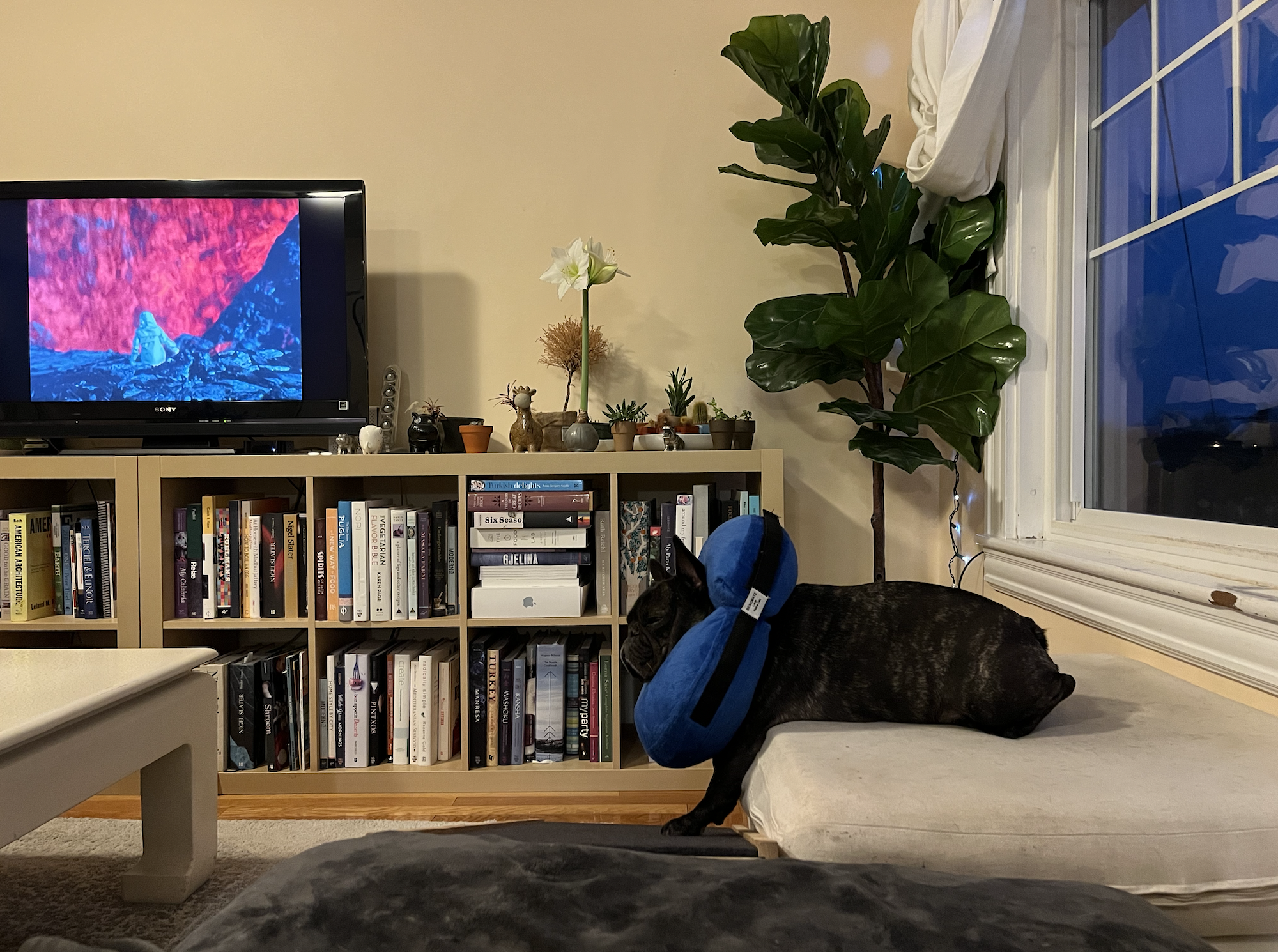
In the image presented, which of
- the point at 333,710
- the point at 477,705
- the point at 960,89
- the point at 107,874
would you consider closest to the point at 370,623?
the point at 333,710

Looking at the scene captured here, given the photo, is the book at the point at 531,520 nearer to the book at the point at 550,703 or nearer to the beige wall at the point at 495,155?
the book at the point at 550,703

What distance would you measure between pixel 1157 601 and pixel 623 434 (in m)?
1.31

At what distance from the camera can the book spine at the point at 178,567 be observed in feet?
7.29

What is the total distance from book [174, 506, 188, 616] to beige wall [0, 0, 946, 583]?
2.54ft

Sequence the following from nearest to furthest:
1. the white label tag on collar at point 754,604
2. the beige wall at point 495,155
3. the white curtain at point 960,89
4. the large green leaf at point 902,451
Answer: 1. the white label tag on collar at point 754,604
2. the white curtain at point 960,89
3. the large green leaf at point 902,451
4. the beige wall at point 495,155

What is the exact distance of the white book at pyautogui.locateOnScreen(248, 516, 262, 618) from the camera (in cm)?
221

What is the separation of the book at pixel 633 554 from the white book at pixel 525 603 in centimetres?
14

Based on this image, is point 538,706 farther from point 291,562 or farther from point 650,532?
point 291,562

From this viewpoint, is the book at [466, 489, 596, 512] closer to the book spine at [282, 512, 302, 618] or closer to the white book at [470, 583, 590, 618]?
the white book at [470, 583, 590, 618]

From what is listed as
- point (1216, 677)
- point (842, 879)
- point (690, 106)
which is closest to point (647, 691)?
point (842, 879)

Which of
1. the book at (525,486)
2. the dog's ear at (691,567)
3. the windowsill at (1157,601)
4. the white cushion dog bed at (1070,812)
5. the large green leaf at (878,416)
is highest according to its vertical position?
the large green leaf at (878,416)

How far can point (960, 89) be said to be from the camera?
6.22 ft

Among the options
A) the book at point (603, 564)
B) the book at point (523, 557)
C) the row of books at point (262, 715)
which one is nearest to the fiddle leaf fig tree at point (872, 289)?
the book at point (603, 564)

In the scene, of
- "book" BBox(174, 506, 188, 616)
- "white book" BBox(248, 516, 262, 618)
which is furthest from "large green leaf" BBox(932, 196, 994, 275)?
"book" BBox(174, 506, 188, 616)
